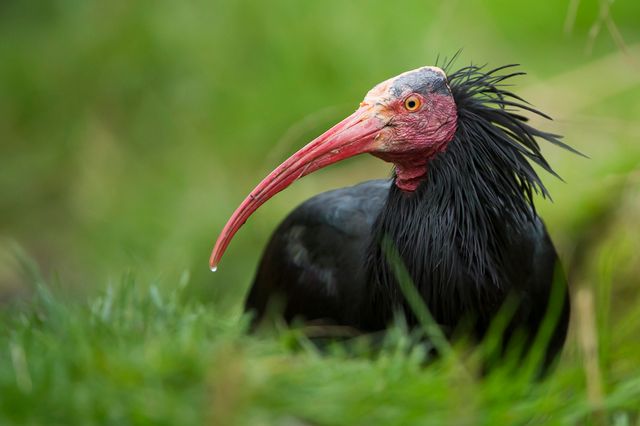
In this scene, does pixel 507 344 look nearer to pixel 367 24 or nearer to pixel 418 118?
pixel 418 118

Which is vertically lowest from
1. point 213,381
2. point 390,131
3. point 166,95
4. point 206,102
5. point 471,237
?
point 471,237

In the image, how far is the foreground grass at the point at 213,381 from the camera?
10.7ft

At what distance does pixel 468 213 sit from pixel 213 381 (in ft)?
6.35

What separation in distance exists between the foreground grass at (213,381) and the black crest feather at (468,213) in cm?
77

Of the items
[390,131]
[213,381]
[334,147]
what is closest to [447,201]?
[390,131]

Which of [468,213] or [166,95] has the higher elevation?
[166,95]

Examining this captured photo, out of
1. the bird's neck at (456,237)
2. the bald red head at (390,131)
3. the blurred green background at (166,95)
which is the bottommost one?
the bird's neck at (456,237)

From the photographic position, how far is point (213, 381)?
10.5ft

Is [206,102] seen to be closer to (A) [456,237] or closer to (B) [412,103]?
(B) [412,103]

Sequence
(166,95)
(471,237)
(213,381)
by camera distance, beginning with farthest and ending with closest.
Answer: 1. (166,95)
2. (471,237)
3. (213,381)

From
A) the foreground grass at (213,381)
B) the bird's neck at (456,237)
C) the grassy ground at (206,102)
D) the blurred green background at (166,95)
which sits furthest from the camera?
the blurred green background at (166,95)

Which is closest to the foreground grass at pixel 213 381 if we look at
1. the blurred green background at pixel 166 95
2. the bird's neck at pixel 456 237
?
the bird's neck at pixel 456 237

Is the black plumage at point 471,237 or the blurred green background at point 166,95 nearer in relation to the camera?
the black plumage at point 471,237

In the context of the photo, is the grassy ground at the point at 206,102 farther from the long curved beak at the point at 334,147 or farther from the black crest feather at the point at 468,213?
the long curved beak at the point at 334,147
